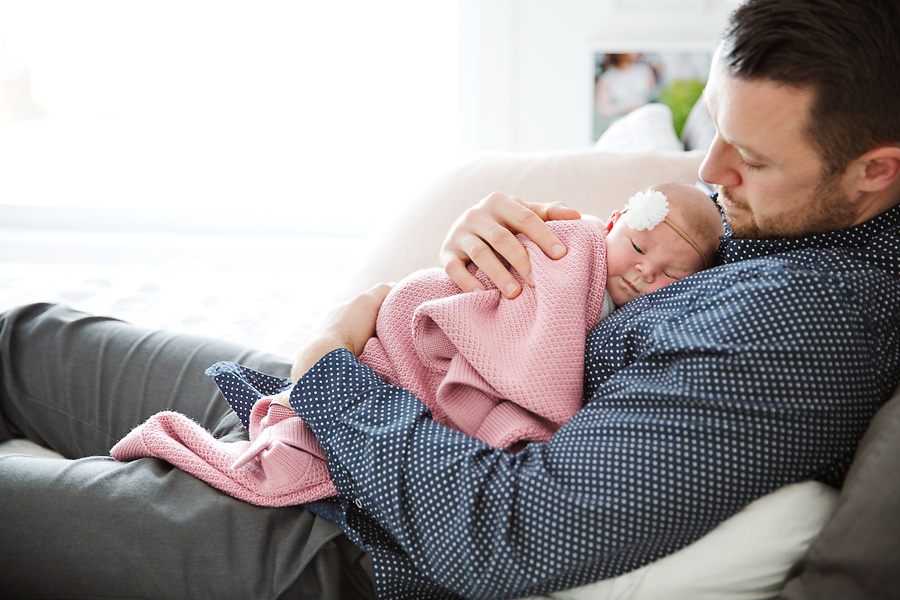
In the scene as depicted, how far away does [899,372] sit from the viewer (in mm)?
1007

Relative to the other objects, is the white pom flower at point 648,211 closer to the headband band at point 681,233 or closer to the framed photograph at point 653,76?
the headband band at point 681,233

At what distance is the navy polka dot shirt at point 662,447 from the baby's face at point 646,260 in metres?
0.18

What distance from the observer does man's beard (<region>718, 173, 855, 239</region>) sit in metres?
1.05

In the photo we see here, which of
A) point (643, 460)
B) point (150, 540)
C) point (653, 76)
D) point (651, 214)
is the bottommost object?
point (150, 540)

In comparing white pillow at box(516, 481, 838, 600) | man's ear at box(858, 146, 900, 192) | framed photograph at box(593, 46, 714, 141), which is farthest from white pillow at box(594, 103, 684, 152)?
white pillow at box(516, 481, 838, 600)

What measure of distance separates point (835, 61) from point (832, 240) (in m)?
0.28

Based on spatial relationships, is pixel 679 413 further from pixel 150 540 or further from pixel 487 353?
pixel 150 540

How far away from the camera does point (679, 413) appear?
90cm

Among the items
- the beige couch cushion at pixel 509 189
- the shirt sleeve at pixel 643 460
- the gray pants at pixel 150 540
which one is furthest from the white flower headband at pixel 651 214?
the gray pants at pixel 150 540

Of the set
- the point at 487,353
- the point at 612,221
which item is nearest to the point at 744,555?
the point at 487,353

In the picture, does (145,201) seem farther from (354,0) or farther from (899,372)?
(899,372)

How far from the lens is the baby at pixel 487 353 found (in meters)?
1.09

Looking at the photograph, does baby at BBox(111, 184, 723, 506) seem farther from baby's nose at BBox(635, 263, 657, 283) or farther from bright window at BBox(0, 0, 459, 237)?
bright window at BBox(0, 0, 459, 237)

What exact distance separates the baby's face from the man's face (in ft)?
0.31
